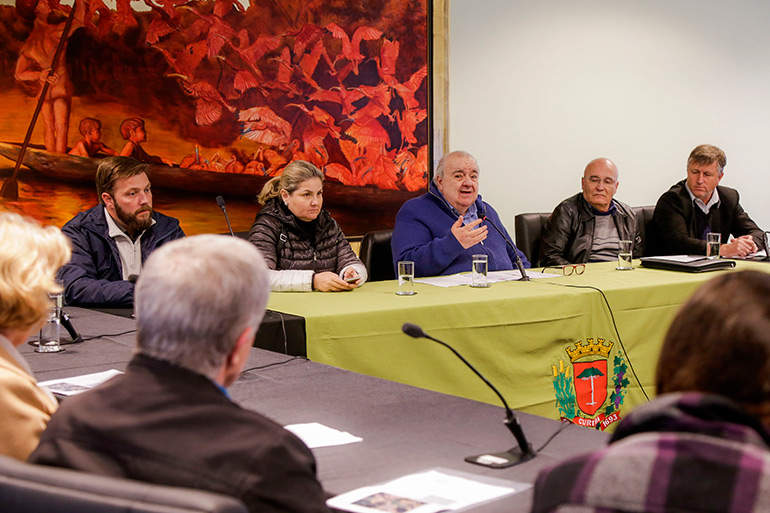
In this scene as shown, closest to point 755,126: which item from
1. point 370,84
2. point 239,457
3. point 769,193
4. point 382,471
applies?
point 769,193

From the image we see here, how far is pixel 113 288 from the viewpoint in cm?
282

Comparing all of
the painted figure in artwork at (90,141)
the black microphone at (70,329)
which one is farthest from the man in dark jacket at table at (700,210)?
the black microphone at (70,329)

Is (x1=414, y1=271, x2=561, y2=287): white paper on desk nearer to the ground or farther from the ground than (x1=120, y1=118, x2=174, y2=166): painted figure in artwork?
nearer to the ground

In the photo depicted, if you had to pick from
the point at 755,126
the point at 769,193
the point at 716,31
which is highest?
the point at 716,31

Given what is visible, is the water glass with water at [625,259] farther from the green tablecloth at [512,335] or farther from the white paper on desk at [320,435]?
the white paper on desk at [320,435]

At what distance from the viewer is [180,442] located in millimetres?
896

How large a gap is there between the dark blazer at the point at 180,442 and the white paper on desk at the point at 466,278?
2.28m

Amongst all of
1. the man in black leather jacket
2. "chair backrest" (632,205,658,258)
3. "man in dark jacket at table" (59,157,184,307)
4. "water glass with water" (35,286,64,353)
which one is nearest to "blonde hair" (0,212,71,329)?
"water glass with water" (35,286,64,353)

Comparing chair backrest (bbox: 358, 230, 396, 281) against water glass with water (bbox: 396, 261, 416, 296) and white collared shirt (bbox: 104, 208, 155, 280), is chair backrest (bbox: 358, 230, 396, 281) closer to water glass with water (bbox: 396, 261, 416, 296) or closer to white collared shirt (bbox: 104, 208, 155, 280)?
water glass with water (bbox: 396, 261, 416, 296)

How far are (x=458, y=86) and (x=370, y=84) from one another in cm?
65

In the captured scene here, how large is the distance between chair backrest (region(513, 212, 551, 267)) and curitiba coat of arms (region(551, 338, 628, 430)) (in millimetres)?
1557

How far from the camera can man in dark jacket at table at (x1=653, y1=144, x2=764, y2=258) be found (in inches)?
189

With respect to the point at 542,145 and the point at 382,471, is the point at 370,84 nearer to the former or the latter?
the point at 542,145

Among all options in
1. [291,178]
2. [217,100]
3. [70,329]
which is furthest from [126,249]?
[217,100]
